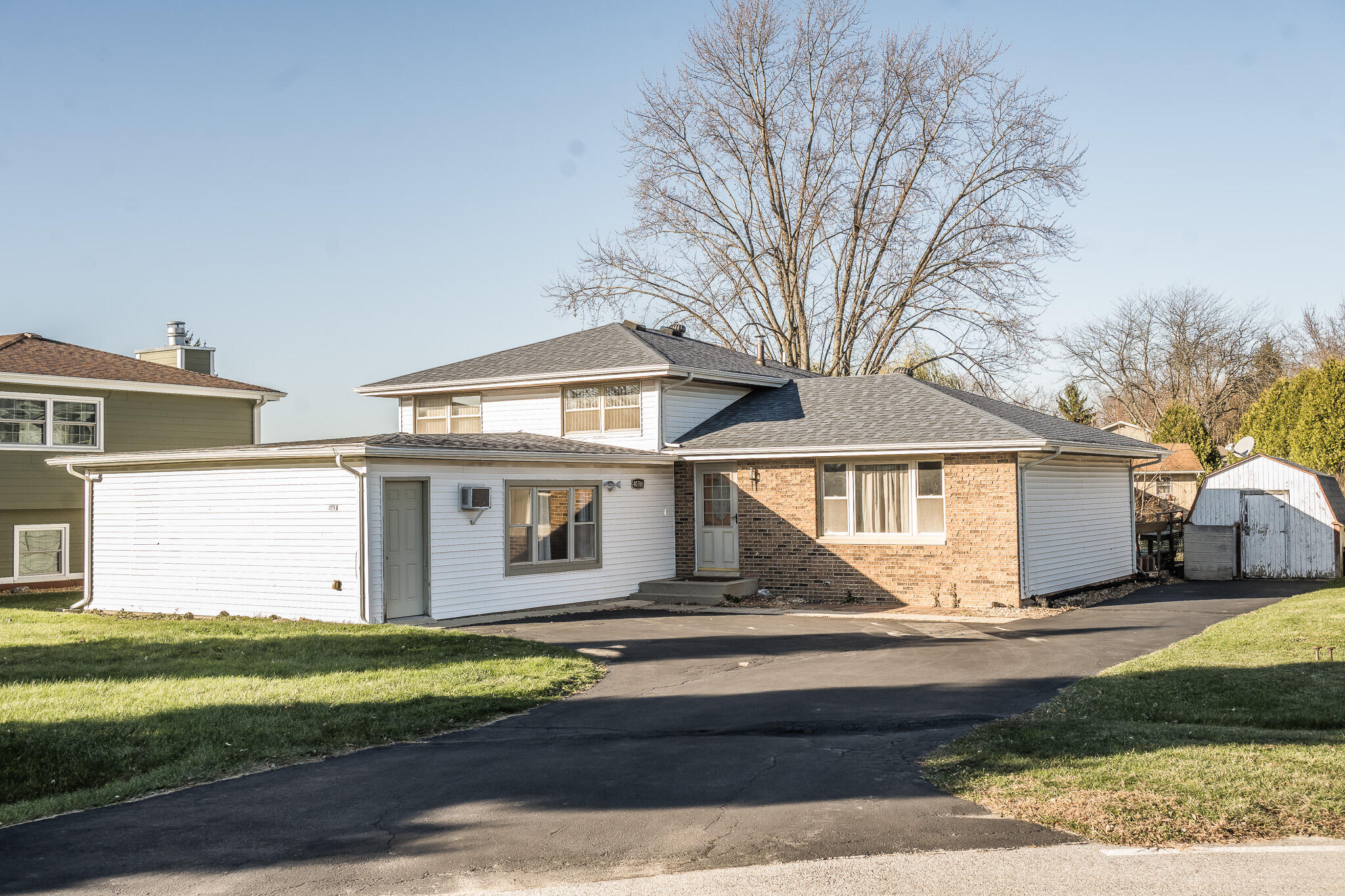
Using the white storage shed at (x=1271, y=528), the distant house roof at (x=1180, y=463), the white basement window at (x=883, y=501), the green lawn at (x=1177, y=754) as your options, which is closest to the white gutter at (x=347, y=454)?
the white basement window at (x=883, y=501)

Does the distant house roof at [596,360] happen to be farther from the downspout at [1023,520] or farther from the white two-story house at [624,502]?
the downspout at [1023,520]

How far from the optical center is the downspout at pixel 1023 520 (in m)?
19.1

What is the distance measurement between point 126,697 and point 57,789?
2889mm

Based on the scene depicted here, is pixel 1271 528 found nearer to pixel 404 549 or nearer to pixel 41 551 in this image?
pixel 404 549

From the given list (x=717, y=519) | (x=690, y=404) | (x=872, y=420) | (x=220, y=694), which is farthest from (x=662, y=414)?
(x=220, y=694)

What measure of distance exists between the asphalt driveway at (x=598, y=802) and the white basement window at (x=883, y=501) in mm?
7346

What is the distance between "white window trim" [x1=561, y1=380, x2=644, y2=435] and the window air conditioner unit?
5626 mm

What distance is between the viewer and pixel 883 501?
2066cm

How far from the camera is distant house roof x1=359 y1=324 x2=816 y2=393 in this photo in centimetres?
2386

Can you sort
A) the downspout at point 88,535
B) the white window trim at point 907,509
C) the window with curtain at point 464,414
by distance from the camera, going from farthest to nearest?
the window with curtain at point 464,414 < the downspout at point 88,535 < the white window trim at point 907,509

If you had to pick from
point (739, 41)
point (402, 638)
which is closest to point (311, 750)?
point (402, 638)

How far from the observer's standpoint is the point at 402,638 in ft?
49.2

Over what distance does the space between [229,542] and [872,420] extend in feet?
40.0


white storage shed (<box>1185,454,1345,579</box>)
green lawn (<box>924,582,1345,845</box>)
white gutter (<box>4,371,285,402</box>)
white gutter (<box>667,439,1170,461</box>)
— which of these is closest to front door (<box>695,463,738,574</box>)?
white gutter (<box>667,439,1170,461</box>)
